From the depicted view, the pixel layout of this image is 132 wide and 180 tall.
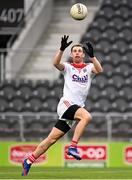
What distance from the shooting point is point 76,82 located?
1427 cm

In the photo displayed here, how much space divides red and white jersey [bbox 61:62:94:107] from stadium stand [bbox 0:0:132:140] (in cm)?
882

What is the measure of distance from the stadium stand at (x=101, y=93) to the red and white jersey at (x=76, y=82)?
882 cm

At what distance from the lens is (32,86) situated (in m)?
28.4

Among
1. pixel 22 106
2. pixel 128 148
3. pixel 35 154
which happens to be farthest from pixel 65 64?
pixel 22 106

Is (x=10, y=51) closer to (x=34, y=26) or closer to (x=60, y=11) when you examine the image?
(x=34, y=26)

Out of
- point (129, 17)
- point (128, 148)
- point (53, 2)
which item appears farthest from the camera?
point (53, 2)

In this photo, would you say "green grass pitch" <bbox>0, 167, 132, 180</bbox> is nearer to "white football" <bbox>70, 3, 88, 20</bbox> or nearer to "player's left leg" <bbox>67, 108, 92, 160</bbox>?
"player's left leg" <bbox>67, 108, 92, 160</bbox>

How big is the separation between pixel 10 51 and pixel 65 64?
1468cm

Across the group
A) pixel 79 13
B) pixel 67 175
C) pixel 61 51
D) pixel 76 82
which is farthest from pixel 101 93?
pixel 61 51

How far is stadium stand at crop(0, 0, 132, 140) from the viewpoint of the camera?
23.7 m

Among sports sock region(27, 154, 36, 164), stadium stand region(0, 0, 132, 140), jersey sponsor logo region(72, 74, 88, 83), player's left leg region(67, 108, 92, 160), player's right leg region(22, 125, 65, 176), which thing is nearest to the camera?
player's left leg region(67, 108, 92, 160)

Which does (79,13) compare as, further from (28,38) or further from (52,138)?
(28,38)

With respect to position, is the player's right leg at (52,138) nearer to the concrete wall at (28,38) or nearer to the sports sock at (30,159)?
the sports sock at (30,159)

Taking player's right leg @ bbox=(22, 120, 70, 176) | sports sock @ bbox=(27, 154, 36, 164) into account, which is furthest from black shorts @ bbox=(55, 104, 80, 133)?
sports sock @ bbox=(27, 154, 36, 164)
